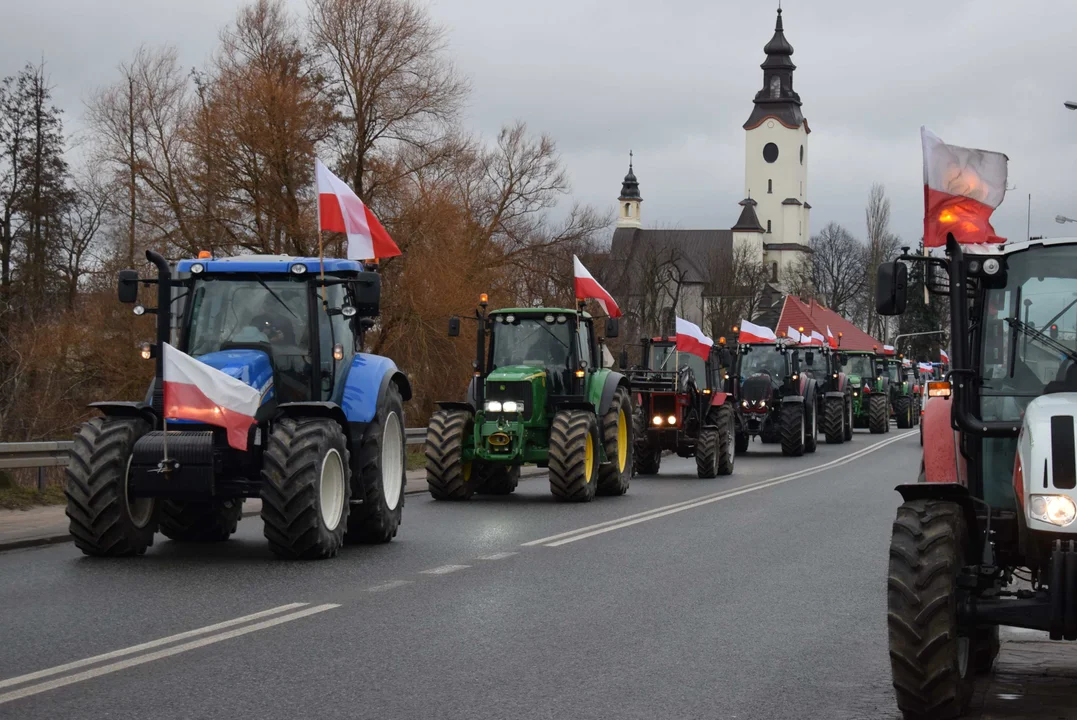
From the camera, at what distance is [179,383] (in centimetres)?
1205

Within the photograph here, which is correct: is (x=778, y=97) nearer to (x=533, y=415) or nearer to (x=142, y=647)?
(x=533, y=415)

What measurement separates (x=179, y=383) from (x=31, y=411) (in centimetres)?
1571

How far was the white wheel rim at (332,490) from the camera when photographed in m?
12.5

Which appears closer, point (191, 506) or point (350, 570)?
point (350, 570)

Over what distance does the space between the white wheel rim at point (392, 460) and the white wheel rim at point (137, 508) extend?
2.39 m

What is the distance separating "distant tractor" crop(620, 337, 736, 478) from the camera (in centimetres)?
2600

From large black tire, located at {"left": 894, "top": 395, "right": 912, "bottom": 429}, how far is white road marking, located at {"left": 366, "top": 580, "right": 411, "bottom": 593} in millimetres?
48567

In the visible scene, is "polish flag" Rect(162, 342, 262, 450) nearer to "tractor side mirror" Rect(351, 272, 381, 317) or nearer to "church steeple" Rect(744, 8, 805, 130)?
"tractor side mirror" Rect(351, 272, 381, 317)

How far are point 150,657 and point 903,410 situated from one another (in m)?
52.2

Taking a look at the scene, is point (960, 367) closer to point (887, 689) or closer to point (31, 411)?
point (887, 689)

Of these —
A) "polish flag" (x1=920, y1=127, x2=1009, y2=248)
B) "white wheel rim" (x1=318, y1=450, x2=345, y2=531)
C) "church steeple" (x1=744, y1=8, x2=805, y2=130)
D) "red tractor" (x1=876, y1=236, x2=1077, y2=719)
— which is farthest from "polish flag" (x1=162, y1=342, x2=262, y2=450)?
"church steeple" (x1=744, y1=8, x2=805, y2=130)

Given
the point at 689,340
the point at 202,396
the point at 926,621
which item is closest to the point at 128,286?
the point at 202,396

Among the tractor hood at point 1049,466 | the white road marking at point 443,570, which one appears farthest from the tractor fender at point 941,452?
the white road marking at point 443,570

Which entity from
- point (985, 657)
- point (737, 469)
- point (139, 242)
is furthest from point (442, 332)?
point (985, 657)
